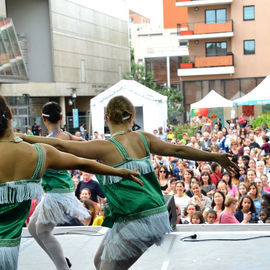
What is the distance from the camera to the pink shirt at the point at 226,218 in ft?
23.9

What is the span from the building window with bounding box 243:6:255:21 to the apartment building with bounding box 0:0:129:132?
13.5 meters

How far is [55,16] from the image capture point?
43.1 meters

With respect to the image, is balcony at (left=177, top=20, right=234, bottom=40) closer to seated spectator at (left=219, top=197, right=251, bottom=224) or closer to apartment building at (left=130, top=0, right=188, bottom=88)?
apartment building at (left=130, top=0, right=188, bottom=88)

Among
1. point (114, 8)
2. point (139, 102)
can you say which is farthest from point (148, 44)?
point (139, 102)

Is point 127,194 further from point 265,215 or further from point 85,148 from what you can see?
point 265,215

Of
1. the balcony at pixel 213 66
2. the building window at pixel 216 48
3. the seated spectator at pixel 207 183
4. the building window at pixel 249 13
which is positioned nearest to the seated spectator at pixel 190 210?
the seated spectator at pixel 207 183

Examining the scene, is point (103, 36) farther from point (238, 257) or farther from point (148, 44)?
point (238, 257)

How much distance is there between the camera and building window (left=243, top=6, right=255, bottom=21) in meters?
37.2

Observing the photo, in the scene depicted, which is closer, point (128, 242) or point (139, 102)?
point (128, 242)

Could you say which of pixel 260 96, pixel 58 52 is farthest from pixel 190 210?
pixel 58 52

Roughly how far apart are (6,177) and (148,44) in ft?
208

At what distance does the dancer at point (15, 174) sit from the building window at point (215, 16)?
117ft

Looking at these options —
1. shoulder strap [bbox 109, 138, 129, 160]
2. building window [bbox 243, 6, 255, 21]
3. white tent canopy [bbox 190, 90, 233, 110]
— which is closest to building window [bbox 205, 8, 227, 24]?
building window [bbox 243, 6, 255, 21]

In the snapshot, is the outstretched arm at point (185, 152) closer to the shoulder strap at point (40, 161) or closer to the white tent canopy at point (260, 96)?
the shoulder strap at point (40, 161)
